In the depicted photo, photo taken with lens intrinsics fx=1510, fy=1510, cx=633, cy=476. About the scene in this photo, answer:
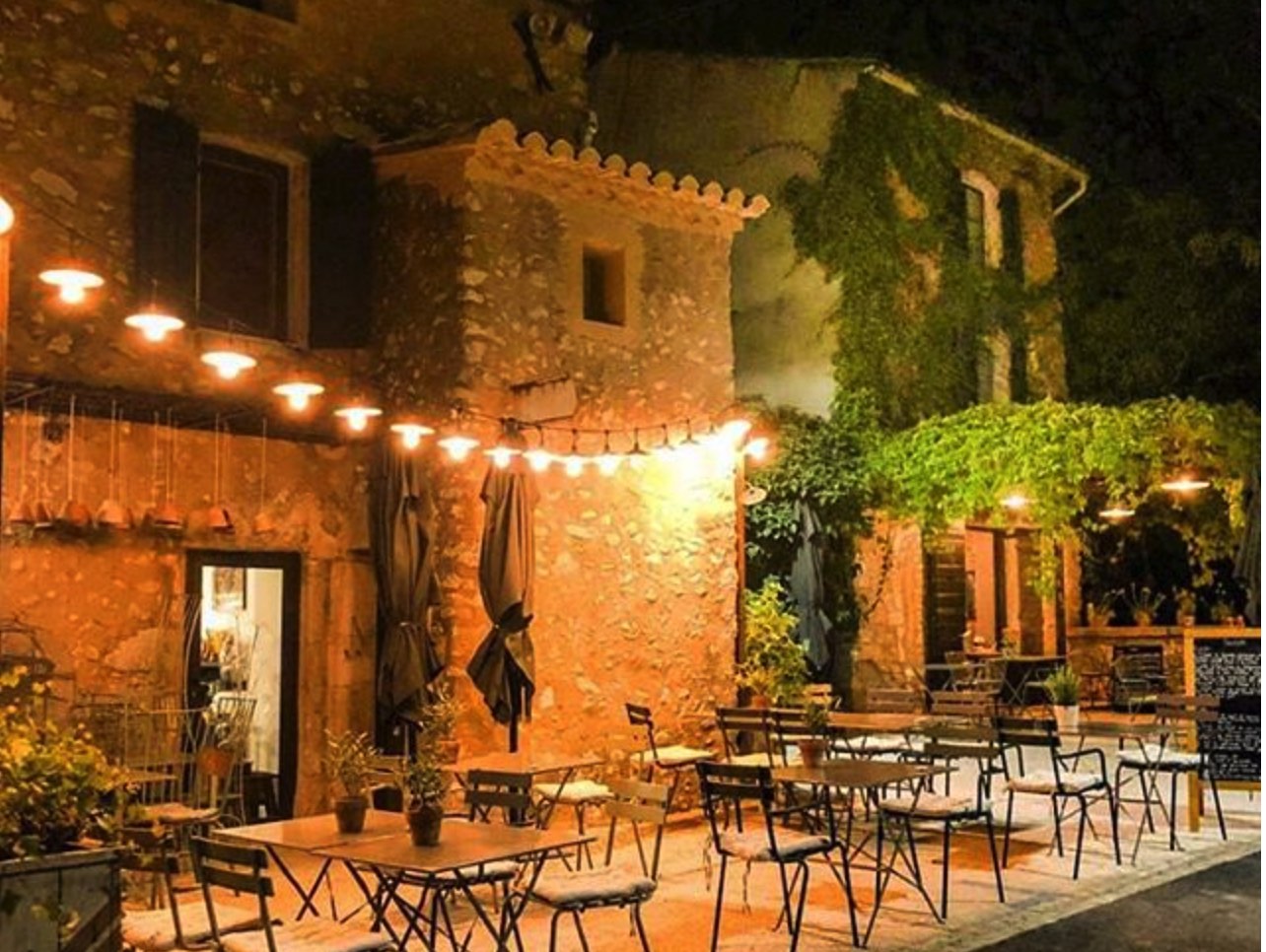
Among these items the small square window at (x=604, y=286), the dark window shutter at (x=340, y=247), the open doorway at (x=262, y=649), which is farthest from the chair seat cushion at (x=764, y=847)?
the small square window at (x=604, y=286)

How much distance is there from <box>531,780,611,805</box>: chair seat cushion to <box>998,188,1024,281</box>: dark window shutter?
10160 millimetres

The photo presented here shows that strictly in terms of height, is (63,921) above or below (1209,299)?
below

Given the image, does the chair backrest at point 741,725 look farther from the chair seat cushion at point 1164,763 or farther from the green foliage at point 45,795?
the green foliage at point 45,795

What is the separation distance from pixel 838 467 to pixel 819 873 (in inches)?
262

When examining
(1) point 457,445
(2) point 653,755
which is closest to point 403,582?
(1) point 457,445

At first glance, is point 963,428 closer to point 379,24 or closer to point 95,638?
point 379,24

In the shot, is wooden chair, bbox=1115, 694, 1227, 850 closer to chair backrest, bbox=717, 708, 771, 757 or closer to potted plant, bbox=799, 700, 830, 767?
potted plant, bbox=799, 700, 830, 767

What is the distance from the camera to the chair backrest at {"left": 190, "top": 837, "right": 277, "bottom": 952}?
4750 millimetres

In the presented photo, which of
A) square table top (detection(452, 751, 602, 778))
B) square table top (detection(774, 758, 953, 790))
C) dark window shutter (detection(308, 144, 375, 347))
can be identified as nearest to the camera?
square table top (detection(774, 758, 953, 790))

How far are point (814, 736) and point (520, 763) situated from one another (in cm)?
162

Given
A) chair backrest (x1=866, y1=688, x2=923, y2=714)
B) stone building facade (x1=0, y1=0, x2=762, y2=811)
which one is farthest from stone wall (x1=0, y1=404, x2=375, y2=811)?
chair backrest (x1=866, y1=688, x2=923, y2=714)

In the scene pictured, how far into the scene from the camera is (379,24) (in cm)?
1009

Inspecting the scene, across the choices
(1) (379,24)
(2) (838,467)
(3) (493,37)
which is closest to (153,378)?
(1) (379,24)

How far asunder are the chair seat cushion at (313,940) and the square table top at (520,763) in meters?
2.17
